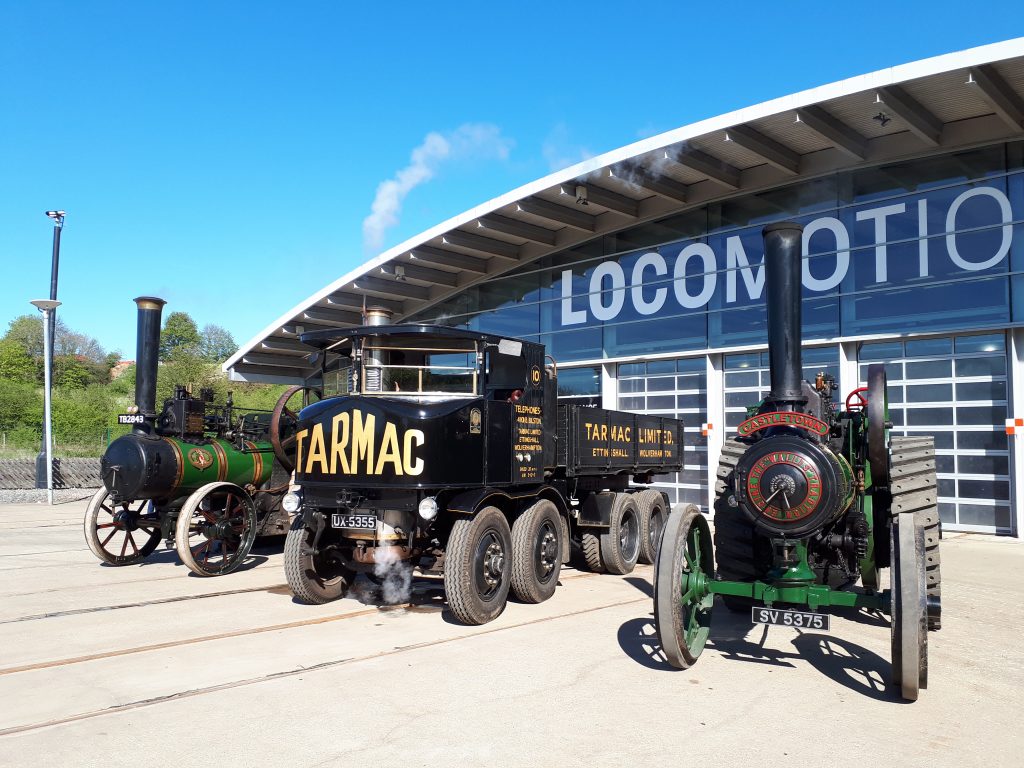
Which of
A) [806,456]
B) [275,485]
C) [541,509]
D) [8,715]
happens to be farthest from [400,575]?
[806,456]

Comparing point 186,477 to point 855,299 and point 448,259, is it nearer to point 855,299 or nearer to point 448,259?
point 448,259

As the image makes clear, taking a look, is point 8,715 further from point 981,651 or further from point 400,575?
point 981,651

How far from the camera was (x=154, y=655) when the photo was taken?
5738 millimetres

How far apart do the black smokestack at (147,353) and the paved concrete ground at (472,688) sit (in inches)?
114

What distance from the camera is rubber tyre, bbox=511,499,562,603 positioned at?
734 cm

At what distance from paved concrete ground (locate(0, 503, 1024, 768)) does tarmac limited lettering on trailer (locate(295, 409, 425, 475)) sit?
4.37 ft

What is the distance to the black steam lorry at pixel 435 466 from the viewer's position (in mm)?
6598

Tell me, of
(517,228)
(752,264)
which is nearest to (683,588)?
(752,264)

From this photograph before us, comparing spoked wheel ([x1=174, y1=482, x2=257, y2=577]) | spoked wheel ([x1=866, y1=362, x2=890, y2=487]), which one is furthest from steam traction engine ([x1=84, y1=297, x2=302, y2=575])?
spoked wheel ([x1=866, y1=362, x2=890, y2=487])

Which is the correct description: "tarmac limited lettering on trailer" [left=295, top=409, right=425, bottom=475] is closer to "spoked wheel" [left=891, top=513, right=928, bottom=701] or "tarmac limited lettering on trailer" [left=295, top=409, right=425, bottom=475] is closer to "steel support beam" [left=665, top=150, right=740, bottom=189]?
"spoked wheel" [left=891, top=513, right=928, bottom=701]

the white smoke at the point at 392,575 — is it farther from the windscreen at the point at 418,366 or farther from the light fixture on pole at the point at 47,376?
the light fixture on pole at the point at 47,376

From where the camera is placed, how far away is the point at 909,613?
173 inches

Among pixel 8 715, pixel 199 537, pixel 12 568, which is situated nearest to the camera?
pixel 8 715

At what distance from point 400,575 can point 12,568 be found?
17.8 ft
